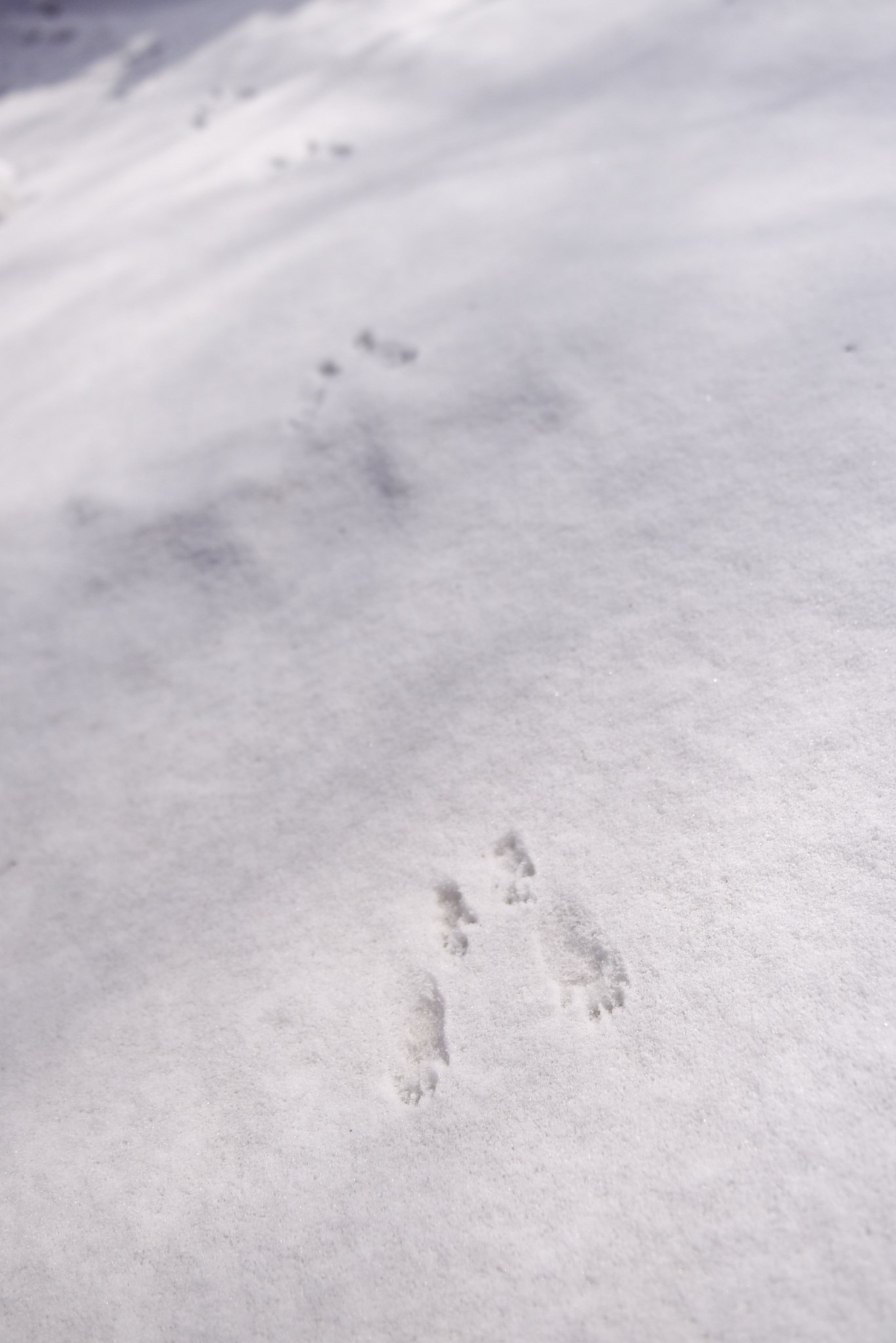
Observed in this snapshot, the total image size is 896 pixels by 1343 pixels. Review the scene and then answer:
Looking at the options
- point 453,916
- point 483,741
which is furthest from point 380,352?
point 453,916

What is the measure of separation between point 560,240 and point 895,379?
0.67 metres

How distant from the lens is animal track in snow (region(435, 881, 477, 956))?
112cm

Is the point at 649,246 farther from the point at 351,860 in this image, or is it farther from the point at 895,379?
the point at 351,860

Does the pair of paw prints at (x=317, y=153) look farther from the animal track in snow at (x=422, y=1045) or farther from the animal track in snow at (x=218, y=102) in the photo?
the animal track in snow at (x=422, y=1045)

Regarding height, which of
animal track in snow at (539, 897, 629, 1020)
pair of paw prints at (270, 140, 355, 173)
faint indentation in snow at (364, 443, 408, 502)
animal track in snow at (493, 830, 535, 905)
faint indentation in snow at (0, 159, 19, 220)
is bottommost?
animal track in snow at (539, 897, 629, 1020)

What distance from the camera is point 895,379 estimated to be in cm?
133

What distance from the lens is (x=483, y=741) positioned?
124cm

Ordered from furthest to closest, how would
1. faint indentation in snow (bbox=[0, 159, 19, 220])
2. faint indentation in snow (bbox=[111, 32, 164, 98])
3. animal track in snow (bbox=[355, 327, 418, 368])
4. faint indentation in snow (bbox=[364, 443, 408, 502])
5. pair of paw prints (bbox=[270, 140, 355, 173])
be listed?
faint indentation in snow (bbox=[111, 32, 164, 98]) → faint indentation in snow (bbox=[0, 159, 19, 220]) → pair of paw prints (bbox=[270, 140, 355, 173]) → animal track in snow (bbox=[355, 327, 418, 368]) → faint indentation in snow (bbox=[364, 443, 408, 502])

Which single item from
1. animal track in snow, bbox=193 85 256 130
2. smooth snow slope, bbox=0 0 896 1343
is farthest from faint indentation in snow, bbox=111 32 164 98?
smooth snow slope, bbox=0 0 896 1343

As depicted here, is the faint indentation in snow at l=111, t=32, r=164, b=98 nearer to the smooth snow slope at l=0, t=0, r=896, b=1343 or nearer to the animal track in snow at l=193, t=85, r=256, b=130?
the animal track in snow at l=193, t=85, r=256, b=130

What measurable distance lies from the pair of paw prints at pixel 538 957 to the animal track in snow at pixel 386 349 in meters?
0.88

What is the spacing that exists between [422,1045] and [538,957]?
0.52 feet

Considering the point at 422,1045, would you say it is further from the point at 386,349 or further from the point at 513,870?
the point at 386,349

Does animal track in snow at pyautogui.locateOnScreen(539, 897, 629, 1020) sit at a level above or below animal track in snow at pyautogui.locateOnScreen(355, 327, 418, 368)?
below
